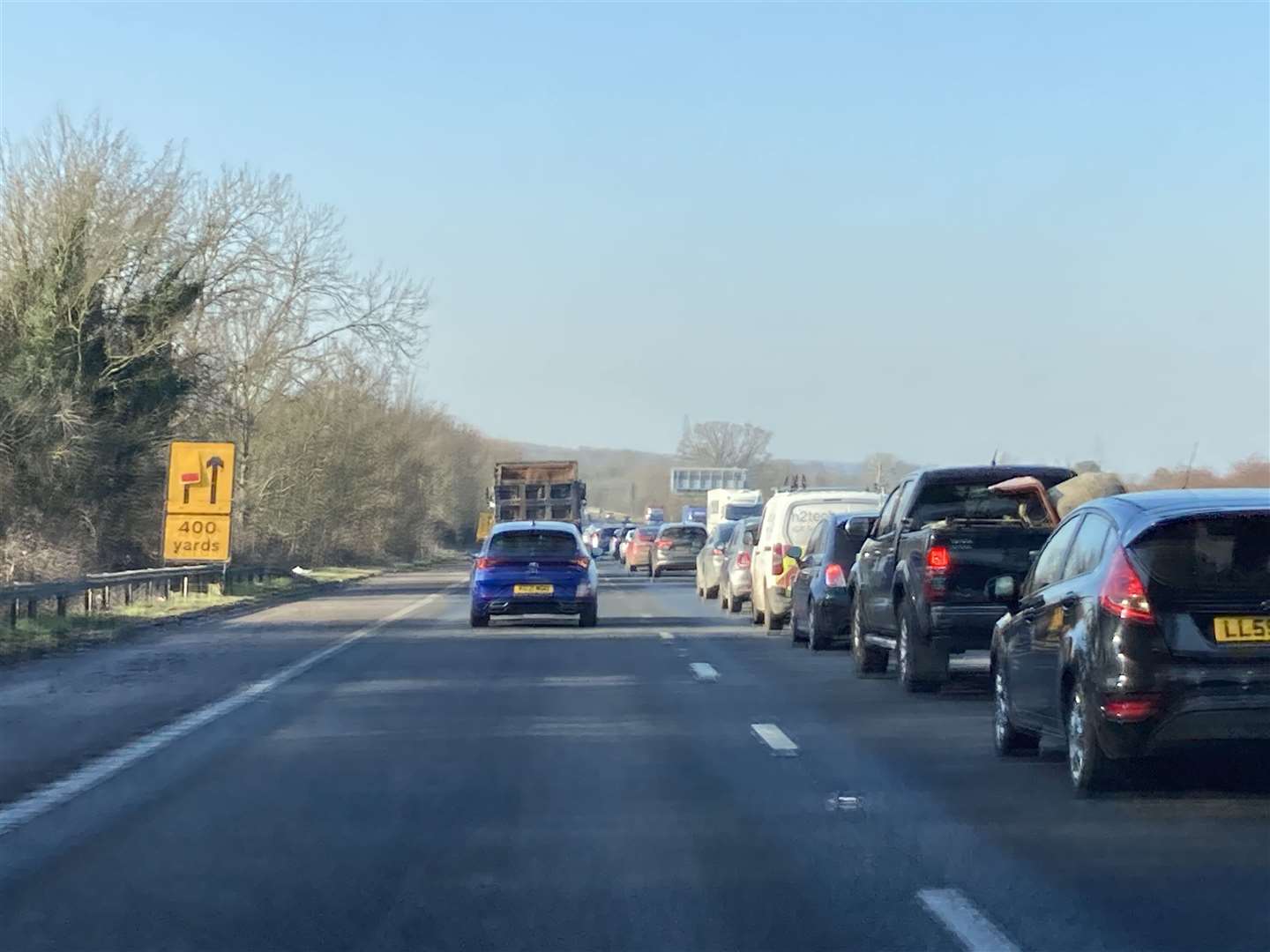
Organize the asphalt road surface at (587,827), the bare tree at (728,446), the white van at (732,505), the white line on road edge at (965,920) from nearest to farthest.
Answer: the white line on road edge at (965,920), the asphalt road surface at (587,827), the white van at (732,505), the bare tree at (728,446)

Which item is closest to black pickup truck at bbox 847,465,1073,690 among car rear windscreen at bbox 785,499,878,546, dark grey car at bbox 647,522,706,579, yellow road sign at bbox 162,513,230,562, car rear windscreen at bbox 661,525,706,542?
car rear windscreen at bbox 785,499,878,546

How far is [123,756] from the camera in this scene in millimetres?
11727

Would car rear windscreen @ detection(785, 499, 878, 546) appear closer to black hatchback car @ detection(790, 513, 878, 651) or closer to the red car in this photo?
black hatchback car @ detection(790, 513, 878, 651)

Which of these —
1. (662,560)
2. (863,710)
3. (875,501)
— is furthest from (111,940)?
(662,560)

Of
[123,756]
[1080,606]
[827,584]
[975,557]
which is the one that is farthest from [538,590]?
[1080,606]

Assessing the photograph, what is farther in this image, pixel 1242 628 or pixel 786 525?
pixel 786 525

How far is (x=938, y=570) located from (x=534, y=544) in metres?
11.7

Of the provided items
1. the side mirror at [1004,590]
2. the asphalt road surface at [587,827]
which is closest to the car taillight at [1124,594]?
the asphalt road surface at [587,827]

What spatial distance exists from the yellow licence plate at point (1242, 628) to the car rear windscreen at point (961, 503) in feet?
24.7

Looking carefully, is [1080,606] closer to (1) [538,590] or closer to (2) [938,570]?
(2) [938,570]

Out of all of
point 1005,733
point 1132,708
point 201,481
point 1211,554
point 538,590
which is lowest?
point 1005,733

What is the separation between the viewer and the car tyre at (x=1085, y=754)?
380 inches

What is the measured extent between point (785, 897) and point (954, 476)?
10111mm

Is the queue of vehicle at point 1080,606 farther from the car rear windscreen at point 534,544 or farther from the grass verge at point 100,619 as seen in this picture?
the grass verge at point 100,619
